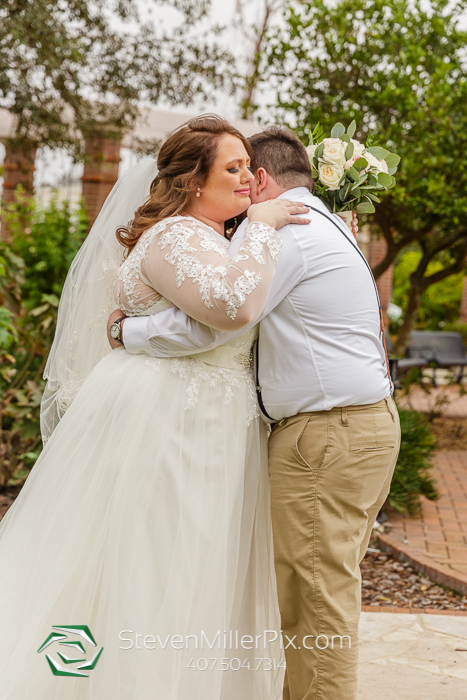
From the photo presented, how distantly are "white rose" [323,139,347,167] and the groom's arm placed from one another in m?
0.41

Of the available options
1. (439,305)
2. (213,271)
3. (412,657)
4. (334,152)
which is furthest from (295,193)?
(439,305)

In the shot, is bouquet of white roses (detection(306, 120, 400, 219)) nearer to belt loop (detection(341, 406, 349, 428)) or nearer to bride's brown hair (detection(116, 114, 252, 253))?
bride's brown hair (detection(116, 114, 252, 253))

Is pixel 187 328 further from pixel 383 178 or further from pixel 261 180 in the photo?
pixel 383 178

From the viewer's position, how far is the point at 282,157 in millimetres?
2480

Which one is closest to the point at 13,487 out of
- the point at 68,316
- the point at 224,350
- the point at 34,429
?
the point at 34,429

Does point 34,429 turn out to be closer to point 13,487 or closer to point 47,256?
point 13,487

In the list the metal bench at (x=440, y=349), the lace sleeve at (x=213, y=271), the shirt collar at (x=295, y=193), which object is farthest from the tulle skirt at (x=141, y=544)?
the metal bench at (x=440, y=349)

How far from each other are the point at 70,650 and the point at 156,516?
503 millimetres

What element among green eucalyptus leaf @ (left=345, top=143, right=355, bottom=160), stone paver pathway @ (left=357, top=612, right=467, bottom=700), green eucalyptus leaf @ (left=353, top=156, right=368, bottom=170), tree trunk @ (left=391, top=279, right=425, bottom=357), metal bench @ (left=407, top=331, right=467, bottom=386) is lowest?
metal bench @ (left=407, top=331, right=467, bottom=386)

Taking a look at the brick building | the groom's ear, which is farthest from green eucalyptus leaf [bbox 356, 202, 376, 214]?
the brick building

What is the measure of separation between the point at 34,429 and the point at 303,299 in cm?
340

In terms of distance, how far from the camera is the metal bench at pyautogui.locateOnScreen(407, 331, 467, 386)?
11415 millimetres

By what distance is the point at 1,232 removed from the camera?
12.7 m

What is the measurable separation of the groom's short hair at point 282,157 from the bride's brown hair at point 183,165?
0.06m
